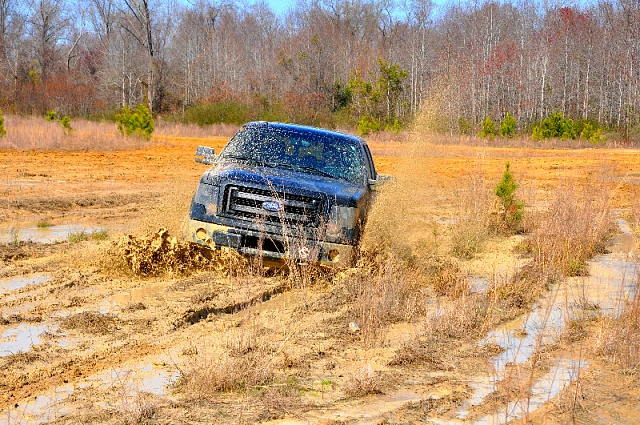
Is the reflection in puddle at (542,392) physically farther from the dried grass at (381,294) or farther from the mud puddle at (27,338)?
the mud puddle at (27,338)

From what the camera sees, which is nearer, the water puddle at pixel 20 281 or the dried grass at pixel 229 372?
the dried grass at pixel 229 372

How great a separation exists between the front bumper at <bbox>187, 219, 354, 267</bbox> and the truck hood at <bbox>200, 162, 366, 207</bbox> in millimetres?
508

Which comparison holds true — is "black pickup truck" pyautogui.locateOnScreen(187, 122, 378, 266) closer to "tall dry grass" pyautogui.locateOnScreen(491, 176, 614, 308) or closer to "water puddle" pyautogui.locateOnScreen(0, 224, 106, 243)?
"tall dry grass" pyautogui.locateOnScreen(491, 176, 614, 308)

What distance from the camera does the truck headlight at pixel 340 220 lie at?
30.5 feet

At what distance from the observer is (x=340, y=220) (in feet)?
30.6

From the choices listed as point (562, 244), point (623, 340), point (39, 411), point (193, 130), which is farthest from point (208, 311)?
point (193, 130)

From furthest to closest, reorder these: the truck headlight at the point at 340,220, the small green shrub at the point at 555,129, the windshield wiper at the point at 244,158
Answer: the small green shrub at the point at 555,129 < the windshield wiper at the point at 244,158 < the truck headlight at the point at 340,220

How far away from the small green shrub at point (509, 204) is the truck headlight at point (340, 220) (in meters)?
5.81

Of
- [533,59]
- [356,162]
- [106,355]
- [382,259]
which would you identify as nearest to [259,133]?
[356,162]

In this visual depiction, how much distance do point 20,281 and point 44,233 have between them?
391 cm

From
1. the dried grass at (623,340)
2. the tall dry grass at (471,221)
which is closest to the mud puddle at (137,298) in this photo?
the dried grass at (623,340)

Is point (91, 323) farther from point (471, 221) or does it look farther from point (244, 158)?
point (471, 221)

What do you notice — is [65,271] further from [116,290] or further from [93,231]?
[93,231]

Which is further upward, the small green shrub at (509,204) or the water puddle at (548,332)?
the small green shrub at (509,204)
